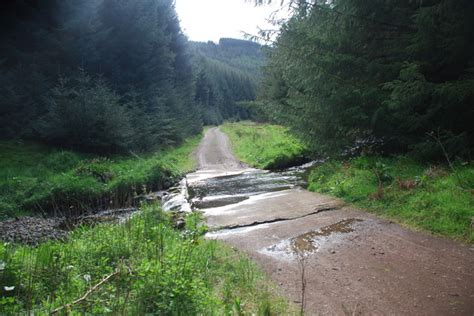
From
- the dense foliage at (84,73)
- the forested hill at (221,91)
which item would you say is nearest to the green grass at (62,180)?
the dense foliage at (84,73)

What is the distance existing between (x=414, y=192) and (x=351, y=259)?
313cm

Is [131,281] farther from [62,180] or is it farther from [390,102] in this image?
[62,180]

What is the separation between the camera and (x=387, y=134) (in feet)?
35.0

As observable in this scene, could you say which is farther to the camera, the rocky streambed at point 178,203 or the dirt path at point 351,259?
the rocky streambed at point 178,203

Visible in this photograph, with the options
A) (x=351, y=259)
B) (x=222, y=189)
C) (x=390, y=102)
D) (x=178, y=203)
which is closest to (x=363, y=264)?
(x=351, y=259)

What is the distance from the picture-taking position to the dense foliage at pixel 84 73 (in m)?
17.5

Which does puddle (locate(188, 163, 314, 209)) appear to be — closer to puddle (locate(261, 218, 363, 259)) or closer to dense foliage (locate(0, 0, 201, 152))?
puddle (locate(261, 218, 363, 259))

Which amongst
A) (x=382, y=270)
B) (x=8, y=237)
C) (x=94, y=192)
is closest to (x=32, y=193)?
(x=94, y=192)

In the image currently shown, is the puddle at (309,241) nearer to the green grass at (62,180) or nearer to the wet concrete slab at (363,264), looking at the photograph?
the wet concrete slab at (363,264)

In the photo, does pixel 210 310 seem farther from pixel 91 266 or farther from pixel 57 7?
pixel 57 7

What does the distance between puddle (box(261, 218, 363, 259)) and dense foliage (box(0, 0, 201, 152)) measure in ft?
48.4

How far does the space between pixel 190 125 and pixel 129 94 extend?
17857 mm

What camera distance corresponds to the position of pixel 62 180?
1241 cm

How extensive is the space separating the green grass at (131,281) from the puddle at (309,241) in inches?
32.3
